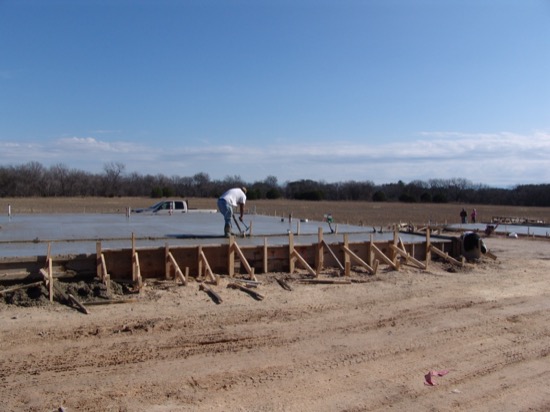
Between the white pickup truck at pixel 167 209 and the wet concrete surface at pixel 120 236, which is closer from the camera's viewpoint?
the wet concrete surface at pixel 120 236

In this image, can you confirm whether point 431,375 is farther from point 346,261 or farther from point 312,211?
point 312,211

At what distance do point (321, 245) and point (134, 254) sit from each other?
4.69 m

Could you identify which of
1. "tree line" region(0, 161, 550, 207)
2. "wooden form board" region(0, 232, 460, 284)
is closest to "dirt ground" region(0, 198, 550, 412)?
"wooden form board" region(0, 232, 460, 284)

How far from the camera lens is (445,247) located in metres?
16.5

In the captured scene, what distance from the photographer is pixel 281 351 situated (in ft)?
26.7

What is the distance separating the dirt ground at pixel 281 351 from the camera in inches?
255

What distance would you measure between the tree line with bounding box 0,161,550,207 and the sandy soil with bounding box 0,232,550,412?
75.8 metres

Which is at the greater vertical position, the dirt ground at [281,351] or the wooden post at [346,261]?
the wooden post at [346,261]

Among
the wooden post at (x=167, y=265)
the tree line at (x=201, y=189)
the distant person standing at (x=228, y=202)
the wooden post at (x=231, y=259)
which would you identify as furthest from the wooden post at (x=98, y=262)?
the tree line at (x=201, y=189)

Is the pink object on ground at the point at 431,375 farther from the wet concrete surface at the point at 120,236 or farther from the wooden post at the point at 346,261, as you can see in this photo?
the wet concrete surface at the point at 120,236

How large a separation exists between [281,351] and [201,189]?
9423cm

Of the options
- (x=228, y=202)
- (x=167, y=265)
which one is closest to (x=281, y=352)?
(x=167, y=265)

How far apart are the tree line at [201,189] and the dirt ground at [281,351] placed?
75.6m

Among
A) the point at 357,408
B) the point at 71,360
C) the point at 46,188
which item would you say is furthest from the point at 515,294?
the point at 46,188
